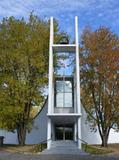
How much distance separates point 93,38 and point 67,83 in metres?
6.11

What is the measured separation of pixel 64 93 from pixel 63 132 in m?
5.59

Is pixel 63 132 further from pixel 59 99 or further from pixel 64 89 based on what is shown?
pixel 64 89

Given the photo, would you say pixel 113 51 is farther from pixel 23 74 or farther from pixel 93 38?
pixel 23 74

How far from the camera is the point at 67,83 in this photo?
40.3m

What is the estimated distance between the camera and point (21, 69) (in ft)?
125

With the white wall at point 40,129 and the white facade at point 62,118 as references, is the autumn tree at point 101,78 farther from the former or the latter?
the white wall at point 40,129

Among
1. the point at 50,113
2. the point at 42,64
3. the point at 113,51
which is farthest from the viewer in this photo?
the point at 113,51

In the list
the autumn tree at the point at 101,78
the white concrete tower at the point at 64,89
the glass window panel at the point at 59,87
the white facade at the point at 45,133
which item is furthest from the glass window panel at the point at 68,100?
the white facade at the point at 45,133

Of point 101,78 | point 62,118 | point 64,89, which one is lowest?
Result: point 62,118

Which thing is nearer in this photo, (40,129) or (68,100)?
(68,100)

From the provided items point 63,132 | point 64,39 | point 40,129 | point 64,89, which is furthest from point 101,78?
point 40,129

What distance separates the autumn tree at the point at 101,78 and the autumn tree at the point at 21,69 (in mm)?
5087

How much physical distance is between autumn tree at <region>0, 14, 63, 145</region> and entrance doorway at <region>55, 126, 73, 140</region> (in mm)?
5319

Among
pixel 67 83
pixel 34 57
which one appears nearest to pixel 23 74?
pixel 34 57
